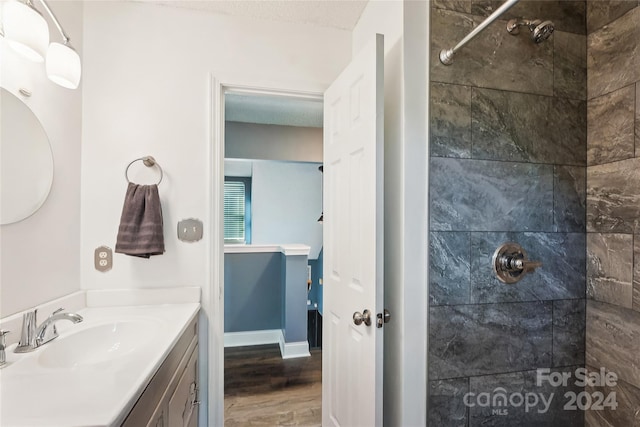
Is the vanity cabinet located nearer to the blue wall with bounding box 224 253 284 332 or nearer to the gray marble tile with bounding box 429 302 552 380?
the gray marble tile with bounding box 429 302 552 380

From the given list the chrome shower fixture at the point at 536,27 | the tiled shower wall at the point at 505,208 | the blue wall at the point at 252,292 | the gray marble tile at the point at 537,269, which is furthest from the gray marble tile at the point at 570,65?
the blue wall at the point at 252,292

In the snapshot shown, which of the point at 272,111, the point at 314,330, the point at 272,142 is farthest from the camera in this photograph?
the point at 314,330

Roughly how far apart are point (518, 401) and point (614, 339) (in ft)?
1.59

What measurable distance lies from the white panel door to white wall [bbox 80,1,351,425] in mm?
527

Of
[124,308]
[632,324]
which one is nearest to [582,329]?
[632,324]

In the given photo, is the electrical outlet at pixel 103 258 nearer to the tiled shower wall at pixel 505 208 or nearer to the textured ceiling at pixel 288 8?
the textured ceiling at pixel 288 8

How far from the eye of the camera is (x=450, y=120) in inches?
50.4

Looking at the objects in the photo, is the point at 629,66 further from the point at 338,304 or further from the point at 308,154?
the point at 308,154

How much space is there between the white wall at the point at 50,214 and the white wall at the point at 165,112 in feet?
0.21

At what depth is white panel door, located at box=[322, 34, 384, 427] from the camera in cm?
121

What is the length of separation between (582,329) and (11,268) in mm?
2387

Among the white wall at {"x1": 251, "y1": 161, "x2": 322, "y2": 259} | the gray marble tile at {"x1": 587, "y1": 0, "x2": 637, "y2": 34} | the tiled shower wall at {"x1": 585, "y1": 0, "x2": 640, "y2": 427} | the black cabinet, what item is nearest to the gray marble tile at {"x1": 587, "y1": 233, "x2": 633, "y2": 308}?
the tiled shower wall at {"x1": 585, "y1": 0, "x2": 640, "y2": 427}

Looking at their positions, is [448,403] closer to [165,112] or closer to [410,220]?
[410,220]

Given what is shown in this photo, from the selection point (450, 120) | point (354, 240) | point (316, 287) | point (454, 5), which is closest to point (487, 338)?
point (354, 240)
